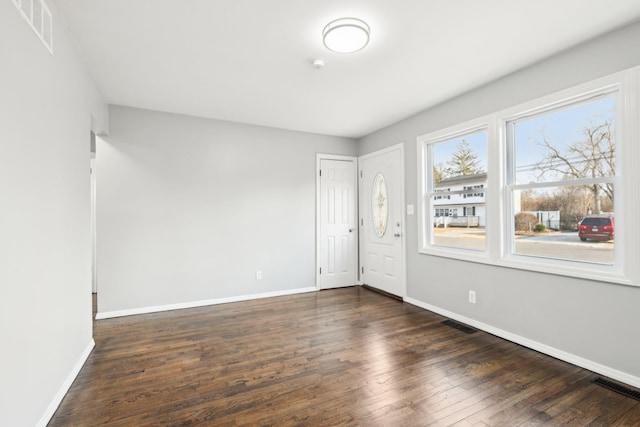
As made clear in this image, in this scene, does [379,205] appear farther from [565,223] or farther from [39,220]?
[39,220]

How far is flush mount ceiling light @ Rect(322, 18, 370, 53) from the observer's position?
2.11 meters

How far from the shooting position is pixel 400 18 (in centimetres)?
207

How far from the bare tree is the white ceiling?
2.44 ft

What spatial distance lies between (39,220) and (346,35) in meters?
2.32

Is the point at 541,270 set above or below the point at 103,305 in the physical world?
above

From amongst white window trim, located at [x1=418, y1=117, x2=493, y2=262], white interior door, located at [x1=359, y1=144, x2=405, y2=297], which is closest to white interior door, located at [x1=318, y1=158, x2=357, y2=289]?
white interior door, located at [x1=359, y1=144, x2=405, y2=297]

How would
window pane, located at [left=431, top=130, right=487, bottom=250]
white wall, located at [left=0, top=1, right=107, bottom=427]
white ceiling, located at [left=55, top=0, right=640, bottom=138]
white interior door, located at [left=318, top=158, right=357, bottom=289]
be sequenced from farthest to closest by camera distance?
white interior door, located at [left=318, top=158, right=357, bottom=289]
window pane, located at [left=431, top=130, right=487, bottom=250]
white ceiling, located at [left=55, top=0, right=640, bottom=138]
white wall, located at [left=0, top=1, right=107, bottom=427]

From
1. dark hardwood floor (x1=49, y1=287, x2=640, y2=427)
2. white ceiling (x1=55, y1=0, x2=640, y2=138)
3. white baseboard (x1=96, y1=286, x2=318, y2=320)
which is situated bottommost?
dark hardwood floor (x1=49, y1=287, x2=640, y2=427)

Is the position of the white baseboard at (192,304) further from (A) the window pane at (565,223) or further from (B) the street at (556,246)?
(A) the window pane at (565,223)

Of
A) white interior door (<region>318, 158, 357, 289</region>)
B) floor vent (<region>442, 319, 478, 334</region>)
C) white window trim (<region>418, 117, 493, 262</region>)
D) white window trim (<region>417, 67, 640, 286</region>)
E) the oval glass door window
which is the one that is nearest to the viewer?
white window trim (<region>417, 67, 640, 286</region>)

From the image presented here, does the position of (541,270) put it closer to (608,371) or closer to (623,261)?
(623,261)

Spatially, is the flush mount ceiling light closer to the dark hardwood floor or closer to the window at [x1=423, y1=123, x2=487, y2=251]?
the window at [x1=423, y1=123, x2=487, y2=251]

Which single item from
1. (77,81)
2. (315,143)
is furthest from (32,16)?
(315,143)

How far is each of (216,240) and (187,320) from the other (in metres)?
1.11
